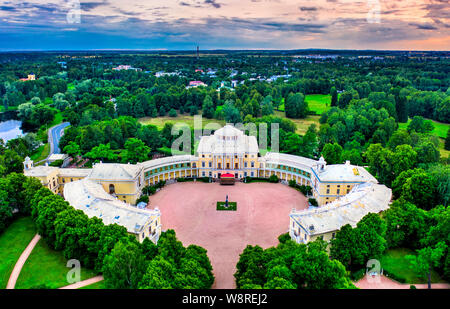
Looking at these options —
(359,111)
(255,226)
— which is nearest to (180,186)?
(255,226)

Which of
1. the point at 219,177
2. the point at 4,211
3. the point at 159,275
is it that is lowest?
the point at 4,211

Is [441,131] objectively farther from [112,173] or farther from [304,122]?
[112,173]

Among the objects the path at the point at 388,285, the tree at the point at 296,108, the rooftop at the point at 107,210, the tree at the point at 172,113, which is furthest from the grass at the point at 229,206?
the tree at the point at 172,113

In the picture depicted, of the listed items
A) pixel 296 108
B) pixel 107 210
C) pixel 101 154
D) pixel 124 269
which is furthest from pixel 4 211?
pixel 296 108

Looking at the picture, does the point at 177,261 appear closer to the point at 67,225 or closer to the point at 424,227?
the point at 67,225

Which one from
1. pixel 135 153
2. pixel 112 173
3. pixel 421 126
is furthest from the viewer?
pixel 421 126

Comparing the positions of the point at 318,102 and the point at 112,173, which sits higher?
the point at 318,102

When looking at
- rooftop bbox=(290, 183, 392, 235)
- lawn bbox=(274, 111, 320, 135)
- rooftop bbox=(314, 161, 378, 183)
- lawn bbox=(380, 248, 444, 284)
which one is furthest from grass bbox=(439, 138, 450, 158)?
lawn bbox=(380, 248, 444, 284)

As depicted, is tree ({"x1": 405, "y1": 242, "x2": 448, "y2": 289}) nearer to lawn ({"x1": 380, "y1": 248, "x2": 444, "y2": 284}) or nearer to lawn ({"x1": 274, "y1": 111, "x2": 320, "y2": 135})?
lawn ({"x1": 380, "y1": 248, "x2": 444, "y2": 284})
